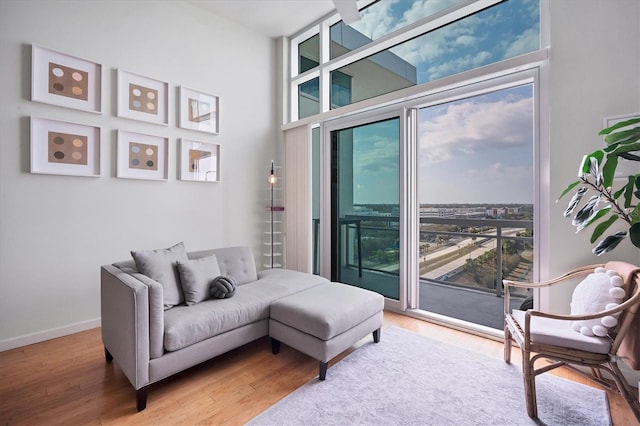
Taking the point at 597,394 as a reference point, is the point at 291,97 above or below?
above

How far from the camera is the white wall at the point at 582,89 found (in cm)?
194

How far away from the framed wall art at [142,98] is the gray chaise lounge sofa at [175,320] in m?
1.57

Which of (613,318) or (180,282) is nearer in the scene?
(613,318)

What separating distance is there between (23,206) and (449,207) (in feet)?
14.3

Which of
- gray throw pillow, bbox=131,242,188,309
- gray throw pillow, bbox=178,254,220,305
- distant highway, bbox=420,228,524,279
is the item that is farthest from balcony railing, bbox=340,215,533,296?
gray throw pillow, bbox=131,242,188,309

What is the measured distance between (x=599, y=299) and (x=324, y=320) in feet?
5.35

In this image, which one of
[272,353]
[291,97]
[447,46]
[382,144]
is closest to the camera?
[272,353]

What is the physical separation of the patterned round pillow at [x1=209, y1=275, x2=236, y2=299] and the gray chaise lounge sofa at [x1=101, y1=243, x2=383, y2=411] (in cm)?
4

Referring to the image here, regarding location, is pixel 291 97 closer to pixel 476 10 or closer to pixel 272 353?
pixel 476 10

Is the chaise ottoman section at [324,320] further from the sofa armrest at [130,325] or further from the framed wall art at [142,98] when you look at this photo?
the framed wall art at [142,98]

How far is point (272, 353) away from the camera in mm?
2363

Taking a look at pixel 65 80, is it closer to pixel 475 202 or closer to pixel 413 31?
pixel 413 31

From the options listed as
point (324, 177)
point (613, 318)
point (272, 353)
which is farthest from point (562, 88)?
point (272, 353)

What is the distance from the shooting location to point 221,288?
7.42 feet
